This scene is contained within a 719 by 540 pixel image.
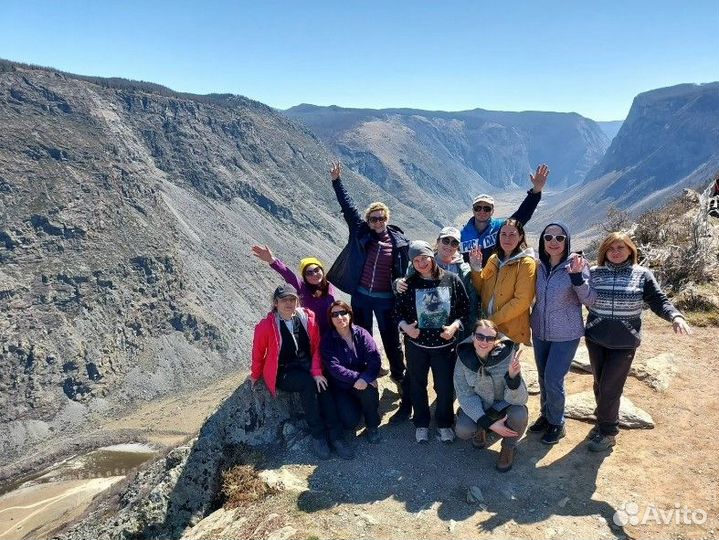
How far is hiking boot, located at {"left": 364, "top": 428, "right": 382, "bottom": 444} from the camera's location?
610cm

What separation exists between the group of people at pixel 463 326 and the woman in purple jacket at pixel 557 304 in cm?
1

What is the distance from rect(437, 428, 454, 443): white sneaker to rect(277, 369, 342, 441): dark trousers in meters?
1.26

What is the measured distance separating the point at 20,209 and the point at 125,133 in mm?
24386

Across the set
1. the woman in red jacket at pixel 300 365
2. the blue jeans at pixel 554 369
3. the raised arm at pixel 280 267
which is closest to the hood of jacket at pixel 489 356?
the blue jeans at pixel 554 369

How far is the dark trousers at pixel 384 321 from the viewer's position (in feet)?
20.5

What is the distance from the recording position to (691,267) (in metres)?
10.3

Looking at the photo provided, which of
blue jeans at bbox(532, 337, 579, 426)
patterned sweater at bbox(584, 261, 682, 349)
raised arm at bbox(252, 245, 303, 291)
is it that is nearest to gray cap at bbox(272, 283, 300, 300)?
raised arm at bbox(252, 245, 303, 291)

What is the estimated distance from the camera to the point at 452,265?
5512mm

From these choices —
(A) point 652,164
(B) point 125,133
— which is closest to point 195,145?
(B) point 125,133

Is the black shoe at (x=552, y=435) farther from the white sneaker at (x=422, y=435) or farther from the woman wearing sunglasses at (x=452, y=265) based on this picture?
the woman wearing sunglasses at (x=452, y=265)

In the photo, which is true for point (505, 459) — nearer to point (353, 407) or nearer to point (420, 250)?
point (353, 407)

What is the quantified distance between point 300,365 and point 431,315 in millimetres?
1822

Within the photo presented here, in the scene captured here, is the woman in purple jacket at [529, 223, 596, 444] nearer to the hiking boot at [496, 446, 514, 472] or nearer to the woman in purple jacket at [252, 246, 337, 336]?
the hiking boot at [496, 446, 514, 472]

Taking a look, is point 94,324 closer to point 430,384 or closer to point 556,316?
point 430,384
